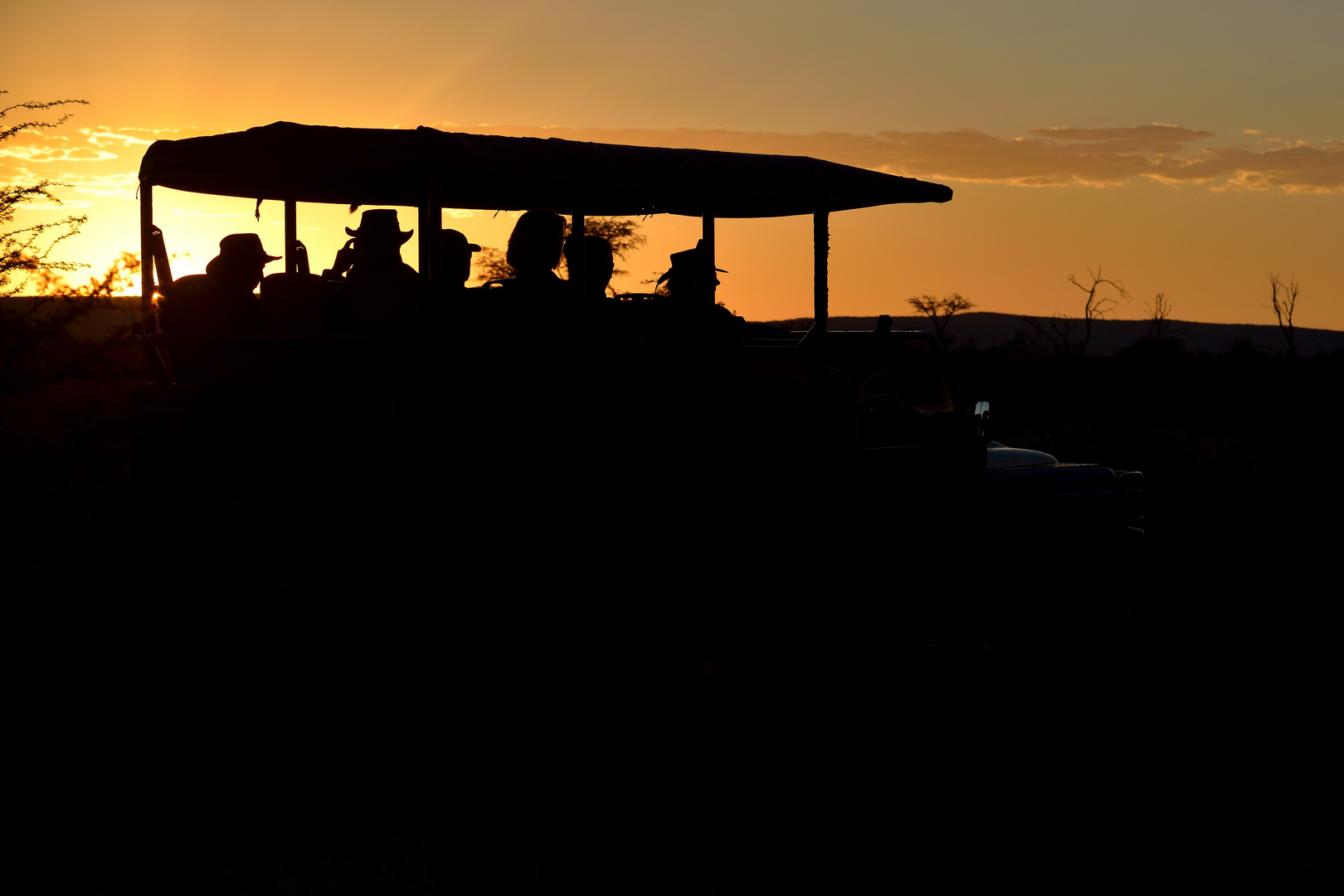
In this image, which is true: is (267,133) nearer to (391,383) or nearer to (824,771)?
(391,383)

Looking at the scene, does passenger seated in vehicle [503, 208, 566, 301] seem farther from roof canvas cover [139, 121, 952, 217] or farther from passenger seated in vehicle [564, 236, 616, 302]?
passenger seated in vehicle [564, 236, 616, 302]

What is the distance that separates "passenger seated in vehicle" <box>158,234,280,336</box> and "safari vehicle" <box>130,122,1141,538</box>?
10cm

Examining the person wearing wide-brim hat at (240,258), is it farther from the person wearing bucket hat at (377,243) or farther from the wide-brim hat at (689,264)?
the wide-brim hat at (689,264)

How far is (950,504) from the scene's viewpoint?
6.14 m

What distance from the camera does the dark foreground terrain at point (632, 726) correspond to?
408 cm

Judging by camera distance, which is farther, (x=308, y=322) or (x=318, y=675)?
(x=308, y=322)

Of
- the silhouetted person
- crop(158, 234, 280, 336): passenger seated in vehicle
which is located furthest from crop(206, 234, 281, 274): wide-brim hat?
the silhouetted person

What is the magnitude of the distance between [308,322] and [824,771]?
2959 mm

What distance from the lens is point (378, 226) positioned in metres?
6.24

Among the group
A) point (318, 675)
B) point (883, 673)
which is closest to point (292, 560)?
point (318, 675)

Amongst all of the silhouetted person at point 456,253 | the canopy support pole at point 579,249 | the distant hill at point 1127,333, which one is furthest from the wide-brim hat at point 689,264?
the distant hill at point 1127,333

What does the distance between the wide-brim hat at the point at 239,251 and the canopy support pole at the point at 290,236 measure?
48.5 inches

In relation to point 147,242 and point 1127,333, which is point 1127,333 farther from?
point 147,242

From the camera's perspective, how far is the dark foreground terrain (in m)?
4.08
